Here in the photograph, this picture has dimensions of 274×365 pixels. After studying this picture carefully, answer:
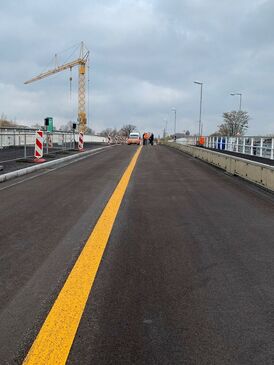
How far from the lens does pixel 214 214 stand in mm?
7508

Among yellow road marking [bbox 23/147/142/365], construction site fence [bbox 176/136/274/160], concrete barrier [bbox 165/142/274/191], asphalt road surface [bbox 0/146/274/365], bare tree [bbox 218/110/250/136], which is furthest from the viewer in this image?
bare tree [bbox 218/110/250/136]

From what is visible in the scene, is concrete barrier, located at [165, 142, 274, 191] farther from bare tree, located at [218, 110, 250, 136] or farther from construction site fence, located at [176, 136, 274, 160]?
bare tree, located at [218, 110, 250, 136]

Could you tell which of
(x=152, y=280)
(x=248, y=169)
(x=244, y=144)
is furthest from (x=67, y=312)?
(x=244, y=144)

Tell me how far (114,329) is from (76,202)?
5583 millimetres

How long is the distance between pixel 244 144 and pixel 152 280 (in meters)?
26.6

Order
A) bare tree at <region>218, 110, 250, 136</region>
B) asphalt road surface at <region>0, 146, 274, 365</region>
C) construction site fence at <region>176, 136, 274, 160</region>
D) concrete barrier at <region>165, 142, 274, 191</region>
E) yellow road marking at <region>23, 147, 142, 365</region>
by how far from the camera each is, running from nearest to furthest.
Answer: yellow road marking at <region>23, 147, 142, 365</region>, asphalt road surface at <region>0, 146, 274, 365</region>, concrete barrier at <region>165, 142, 274, 191</region>, construction site fence at <region>176, 136, 274, 160</region>, bare tree at <region>218, 110, 250, 136</region>

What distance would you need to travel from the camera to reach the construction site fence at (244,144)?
2477 cm

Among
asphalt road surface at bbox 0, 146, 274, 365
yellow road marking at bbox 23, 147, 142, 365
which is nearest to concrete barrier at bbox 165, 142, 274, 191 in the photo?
asphalt road surface at bbox 0, 146, 274, 365

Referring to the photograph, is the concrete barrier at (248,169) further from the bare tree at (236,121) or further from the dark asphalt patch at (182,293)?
the bare tree at (236,121)

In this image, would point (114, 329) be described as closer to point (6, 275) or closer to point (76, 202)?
point (6, 275)

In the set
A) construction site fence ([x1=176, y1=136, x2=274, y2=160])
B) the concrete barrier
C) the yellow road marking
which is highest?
construction site fence ([x1=176, y1=136, x2=274, y2=160])

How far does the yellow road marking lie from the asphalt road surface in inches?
2.4

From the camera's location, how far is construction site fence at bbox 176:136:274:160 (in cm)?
2477

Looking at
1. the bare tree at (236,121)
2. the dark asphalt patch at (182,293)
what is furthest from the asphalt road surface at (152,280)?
the bare tree at (236,121)
